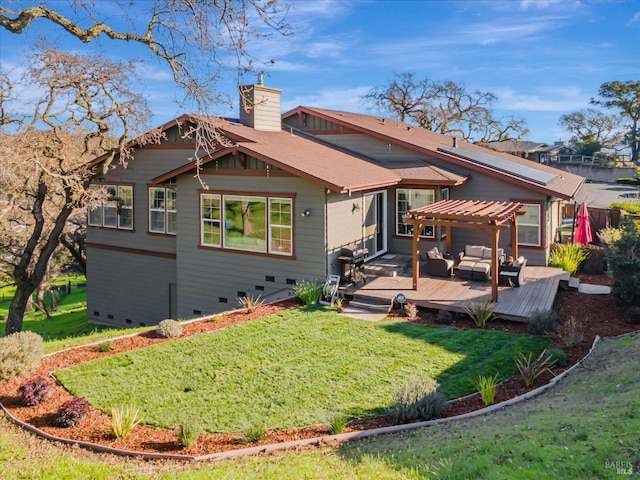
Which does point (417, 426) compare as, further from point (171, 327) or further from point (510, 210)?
point (510, 210)

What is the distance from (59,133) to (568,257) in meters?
16.1

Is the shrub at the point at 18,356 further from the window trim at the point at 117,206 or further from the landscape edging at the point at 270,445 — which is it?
the window trim at the point at 117,206

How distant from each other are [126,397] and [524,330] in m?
7.99

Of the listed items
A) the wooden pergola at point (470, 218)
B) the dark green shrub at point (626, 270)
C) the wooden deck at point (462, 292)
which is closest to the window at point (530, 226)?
the wooden deck at point (462, 292)

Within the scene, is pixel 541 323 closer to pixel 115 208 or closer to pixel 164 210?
pixel 164 210

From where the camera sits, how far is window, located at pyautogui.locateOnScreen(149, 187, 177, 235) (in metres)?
17.2

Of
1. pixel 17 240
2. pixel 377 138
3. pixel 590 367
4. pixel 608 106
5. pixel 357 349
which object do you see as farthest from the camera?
pixel 608 106

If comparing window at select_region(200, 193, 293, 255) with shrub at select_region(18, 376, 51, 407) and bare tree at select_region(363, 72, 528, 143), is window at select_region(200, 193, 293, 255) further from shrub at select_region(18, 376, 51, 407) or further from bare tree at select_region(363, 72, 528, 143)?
bare tree at select_region(363, 72, 528, 143)

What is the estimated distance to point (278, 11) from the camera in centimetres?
723

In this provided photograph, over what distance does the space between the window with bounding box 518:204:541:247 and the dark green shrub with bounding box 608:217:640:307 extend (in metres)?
3.80

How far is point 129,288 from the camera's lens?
18469 mm

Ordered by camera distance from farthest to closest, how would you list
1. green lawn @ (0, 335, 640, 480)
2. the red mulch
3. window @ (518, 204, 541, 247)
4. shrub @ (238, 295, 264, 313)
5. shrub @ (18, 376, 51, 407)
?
window @ (518, 204, 541, 247) → shrub @ (238, 295, 264, 313) → shrub @ (18, 376, 51, 407) → the red mulch → green lawn @ (0, 335, 640, 480)

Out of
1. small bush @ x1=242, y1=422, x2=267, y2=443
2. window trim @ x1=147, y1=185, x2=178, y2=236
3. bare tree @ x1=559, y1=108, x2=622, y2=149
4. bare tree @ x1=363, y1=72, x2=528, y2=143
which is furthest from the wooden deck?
bare tree @ x1=559, y1=108, x2=622, y2=149

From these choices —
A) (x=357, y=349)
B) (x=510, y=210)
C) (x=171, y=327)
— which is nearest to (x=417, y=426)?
(x=357, y=349)
